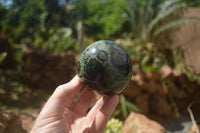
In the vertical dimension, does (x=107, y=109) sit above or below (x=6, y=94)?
below

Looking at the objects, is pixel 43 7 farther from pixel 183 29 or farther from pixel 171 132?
pixel 171 132

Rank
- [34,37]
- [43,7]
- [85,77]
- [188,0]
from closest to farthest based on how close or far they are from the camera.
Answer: [85,77] < [188,0] < [34,37] < [43,7]

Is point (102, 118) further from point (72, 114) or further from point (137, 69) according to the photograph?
point (137, 69)

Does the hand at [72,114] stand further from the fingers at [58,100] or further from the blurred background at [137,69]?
the blurred background at [137,69]

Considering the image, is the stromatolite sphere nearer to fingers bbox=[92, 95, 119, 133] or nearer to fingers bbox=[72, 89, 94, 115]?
fingers bbox=[92, 95, 119, 133]

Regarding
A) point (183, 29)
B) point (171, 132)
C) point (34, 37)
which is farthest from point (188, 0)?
point (34, 37)

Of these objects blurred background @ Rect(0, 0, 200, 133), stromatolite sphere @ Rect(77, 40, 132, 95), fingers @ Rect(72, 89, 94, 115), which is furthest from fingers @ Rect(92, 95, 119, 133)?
blurred background @ Rect(0, 0, 200, 133)
